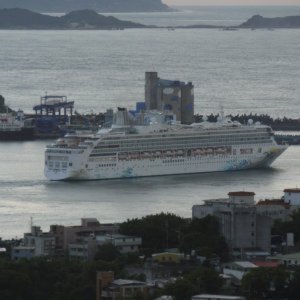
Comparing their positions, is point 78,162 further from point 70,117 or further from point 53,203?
point 70,117

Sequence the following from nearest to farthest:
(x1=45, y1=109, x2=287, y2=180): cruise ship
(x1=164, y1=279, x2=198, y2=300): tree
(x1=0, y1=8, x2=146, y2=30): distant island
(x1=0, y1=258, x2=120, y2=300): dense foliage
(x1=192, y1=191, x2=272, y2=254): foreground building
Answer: (x1=164, y1=279, x2=198, y2=300): tree < (x1=0, y1=258, x2=120, y2=300): dense foliage < (x1=192, y1=191, x2=272, y2=254): foreground building < (x1=45, y1=109, x2=287, y2=180): cruise ship < (x1=0, y1=8, x2=146, y2=30): distant island

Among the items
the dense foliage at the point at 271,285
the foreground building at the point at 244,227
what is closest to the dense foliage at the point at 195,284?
the dense foliage at the point at 271,285

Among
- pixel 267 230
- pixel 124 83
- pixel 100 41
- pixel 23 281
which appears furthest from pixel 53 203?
pixel 100 41

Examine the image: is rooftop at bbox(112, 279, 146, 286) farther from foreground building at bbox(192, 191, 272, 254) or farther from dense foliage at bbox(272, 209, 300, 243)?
dense foliage at bbox(272, 209, 300, 243)

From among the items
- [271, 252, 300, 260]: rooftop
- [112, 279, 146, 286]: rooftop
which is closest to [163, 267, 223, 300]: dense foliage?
[112, 279, 146, 286]: rooftop

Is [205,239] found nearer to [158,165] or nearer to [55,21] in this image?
[158,165]

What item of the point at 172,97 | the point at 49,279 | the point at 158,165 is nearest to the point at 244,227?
the point at 49,279
